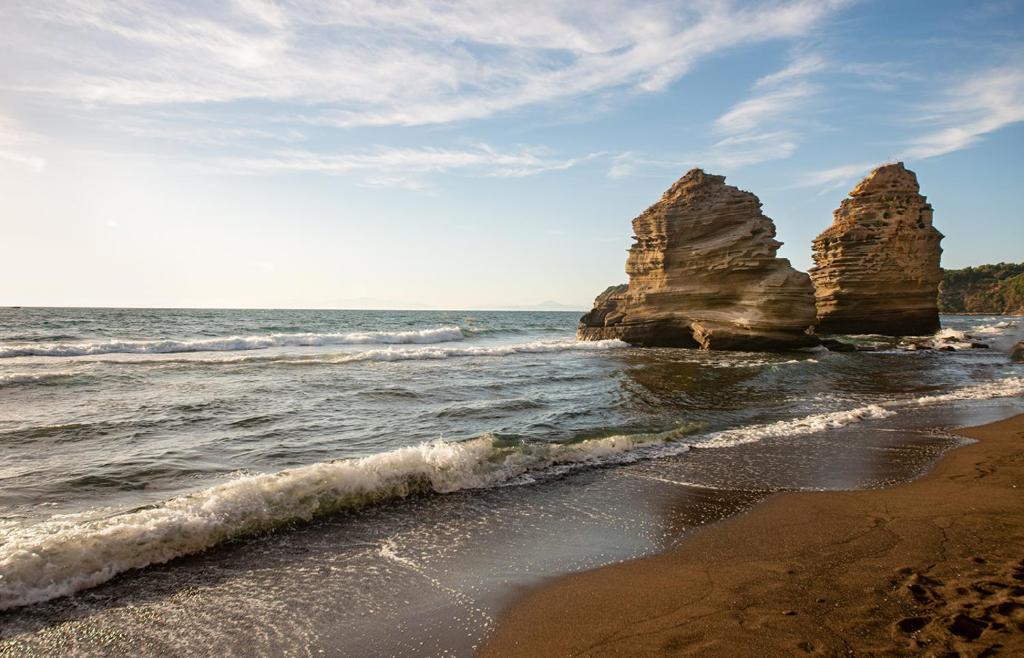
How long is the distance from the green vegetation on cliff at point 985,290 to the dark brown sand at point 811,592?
9323 cm

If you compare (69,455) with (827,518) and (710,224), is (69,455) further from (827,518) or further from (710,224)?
(710,224)

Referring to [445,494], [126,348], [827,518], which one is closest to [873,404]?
[827,518]

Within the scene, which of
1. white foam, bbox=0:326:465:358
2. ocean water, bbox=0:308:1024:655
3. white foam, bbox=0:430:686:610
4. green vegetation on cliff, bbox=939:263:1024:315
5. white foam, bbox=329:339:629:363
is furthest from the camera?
green vegetation on cliff, bbox=939:263:1024:315

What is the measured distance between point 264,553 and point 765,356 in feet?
76.7

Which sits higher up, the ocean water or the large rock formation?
the large rock formation

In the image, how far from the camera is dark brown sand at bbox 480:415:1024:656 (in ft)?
11.1

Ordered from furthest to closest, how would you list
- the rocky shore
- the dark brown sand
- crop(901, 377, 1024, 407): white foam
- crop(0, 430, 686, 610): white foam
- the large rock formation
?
the rocky shore → the large rock formation → crop(901, 377, 1024, 407): white foam → crop(0, 430, 686, 610): white foam → the dark brown sand

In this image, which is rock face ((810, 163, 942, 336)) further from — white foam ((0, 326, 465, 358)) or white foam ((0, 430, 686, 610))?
white foam ((0, 430, 686, 610))

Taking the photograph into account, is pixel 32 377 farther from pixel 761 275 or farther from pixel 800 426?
pixel 761 275

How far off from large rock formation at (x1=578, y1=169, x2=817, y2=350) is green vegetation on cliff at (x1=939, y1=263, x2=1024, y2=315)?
71712mm

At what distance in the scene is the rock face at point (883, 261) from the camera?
3159 cm

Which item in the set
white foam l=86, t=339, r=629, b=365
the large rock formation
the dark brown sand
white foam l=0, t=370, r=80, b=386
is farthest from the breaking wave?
the large rock formation

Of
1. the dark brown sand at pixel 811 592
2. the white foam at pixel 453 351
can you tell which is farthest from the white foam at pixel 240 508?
the white foam at pixel 453 351

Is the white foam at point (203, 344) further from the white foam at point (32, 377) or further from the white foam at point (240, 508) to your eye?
the white foam at point (240, 508)
